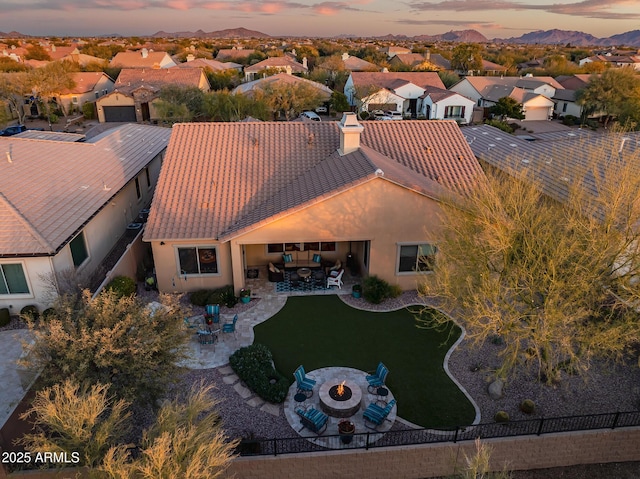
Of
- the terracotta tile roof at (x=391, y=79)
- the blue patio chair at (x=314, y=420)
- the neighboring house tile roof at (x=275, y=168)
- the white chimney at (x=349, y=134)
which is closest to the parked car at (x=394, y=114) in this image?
the terracotta tile roof at (x=391, y=79)

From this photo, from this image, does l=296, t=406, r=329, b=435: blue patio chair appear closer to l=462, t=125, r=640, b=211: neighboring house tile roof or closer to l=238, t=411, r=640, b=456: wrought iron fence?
l=238, t=411, r=640, b=456: wrought iron fence

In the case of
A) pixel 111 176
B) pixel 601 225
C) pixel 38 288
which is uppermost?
pixel 601 225

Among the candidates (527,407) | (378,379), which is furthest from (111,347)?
(527,407)

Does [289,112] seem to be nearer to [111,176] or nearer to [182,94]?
[182,94]

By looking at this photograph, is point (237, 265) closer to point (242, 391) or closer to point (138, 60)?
point (242, 391)

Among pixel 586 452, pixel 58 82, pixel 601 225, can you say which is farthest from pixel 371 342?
pixel 58 82

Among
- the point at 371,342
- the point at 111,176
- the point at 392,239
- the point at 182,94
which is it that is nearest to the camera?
the point at 371,342

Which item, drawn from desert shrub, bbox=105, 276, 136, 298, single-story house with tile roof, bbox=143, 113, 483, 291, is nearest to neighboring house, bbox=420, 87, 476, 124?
single-story house with tile roof, bbox=143, 113, 483, 291
